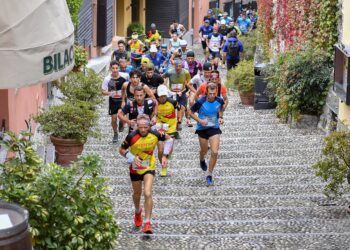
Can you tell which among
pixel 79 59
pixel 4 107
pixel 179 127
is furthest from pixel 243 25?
pixel 4 107

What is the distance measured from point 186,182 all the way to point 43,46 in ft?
23.1

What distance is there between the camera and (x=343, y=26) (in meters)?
16.4

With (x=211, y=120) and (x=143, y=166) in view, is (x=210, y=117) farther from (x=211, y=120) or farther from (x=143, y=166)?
(x=143, y=166)

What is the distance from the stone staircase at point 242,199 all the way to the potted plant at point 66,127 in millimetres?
724

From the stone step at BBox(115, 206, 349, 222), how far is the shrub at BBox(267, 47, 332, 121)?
6.19 meters

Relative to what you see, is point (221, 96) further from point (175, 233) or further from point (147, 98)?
point (175, 233)

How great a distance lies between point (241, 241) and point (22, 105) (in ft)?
16.5

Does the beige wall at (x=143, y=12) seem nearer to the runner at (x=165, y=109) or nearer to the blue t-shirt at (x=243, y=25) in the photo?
the blue t-shirt at (x=243, y=25)

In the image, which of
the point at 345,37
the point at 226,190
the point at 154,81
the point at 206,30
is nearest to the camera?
the point at 226,190

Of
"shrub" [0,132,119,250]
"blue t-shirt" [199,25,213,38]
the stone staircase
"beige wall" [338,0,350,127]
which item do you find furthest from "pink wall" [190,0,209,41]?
"shrub" [0,132,119,250]

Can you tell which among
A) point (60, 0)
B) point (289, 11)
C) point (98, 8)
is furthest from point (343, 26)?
point (98, 8)

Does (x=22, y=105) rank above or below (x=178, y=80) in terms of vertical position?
below

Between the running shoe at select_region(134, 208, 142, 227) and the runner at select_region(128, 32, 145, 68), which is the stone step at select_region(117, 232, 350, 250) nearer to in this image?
the running shoe at select_region(134, 208, 142, 227)

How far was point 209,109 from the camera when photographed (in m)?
13.6
